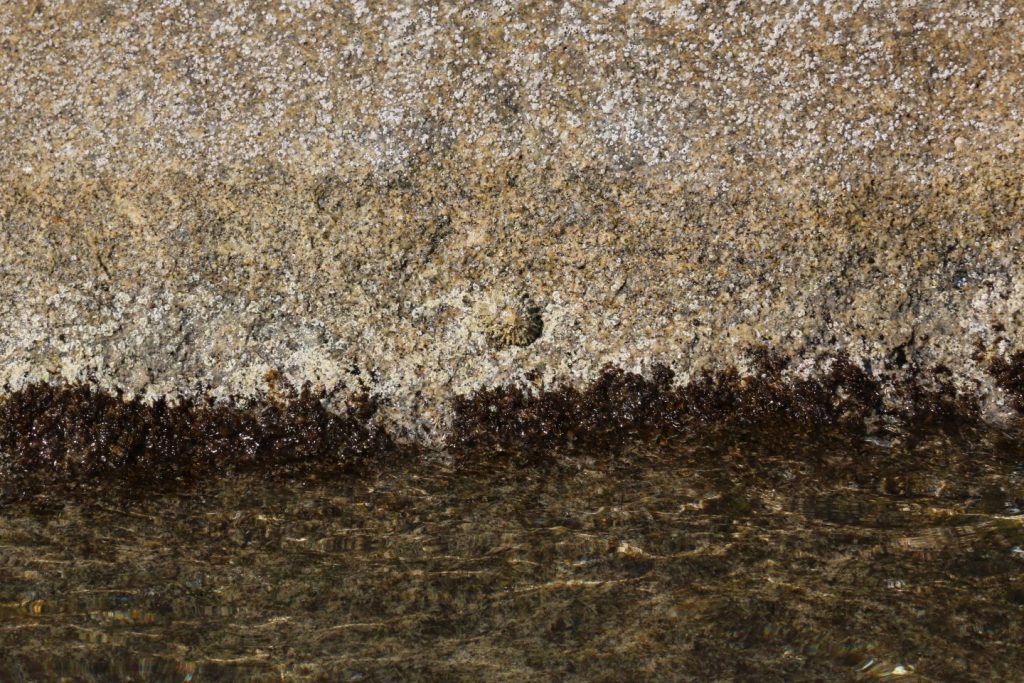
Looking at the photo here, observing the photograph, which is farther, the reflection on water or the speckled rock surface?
the speckled rock surface

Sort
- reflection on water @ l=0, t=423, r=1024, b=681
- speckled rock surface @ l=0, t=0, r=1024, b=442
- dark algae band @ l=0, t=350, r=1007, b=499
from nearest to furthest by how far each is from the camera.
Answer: reflection on water @ l=0, t=423, r=1024, b=681 → dark algae band @ l=0, t=350, r=1007, b=499 → speckled rock surface @ l=0, t=0, r=1024, b=442

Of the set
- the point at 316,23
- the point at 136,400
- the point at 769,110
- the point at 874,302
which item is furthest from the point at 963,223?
the point at 136,400

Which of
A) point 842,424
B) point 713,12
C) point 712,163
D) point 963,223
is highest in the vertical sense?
point 713,12

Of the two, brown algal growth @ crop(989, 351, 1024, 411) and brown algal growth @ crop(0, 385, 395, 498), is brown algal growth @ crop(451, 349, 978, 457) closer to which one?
brown algal growth @ crop(989, 351, 1024, 411)

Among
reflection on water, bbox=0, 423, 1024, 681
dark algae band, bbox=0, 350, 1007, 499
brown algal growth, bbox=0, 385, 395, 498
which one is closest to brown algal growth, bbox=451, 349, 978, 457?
dark algae band, bbox=0, 350, 1007, 499

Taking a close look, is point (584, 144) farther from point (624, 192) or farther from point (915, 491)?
point (915, 491)

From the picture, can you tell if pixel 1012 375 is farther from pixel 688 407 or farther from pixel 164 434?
pixel 164 434
